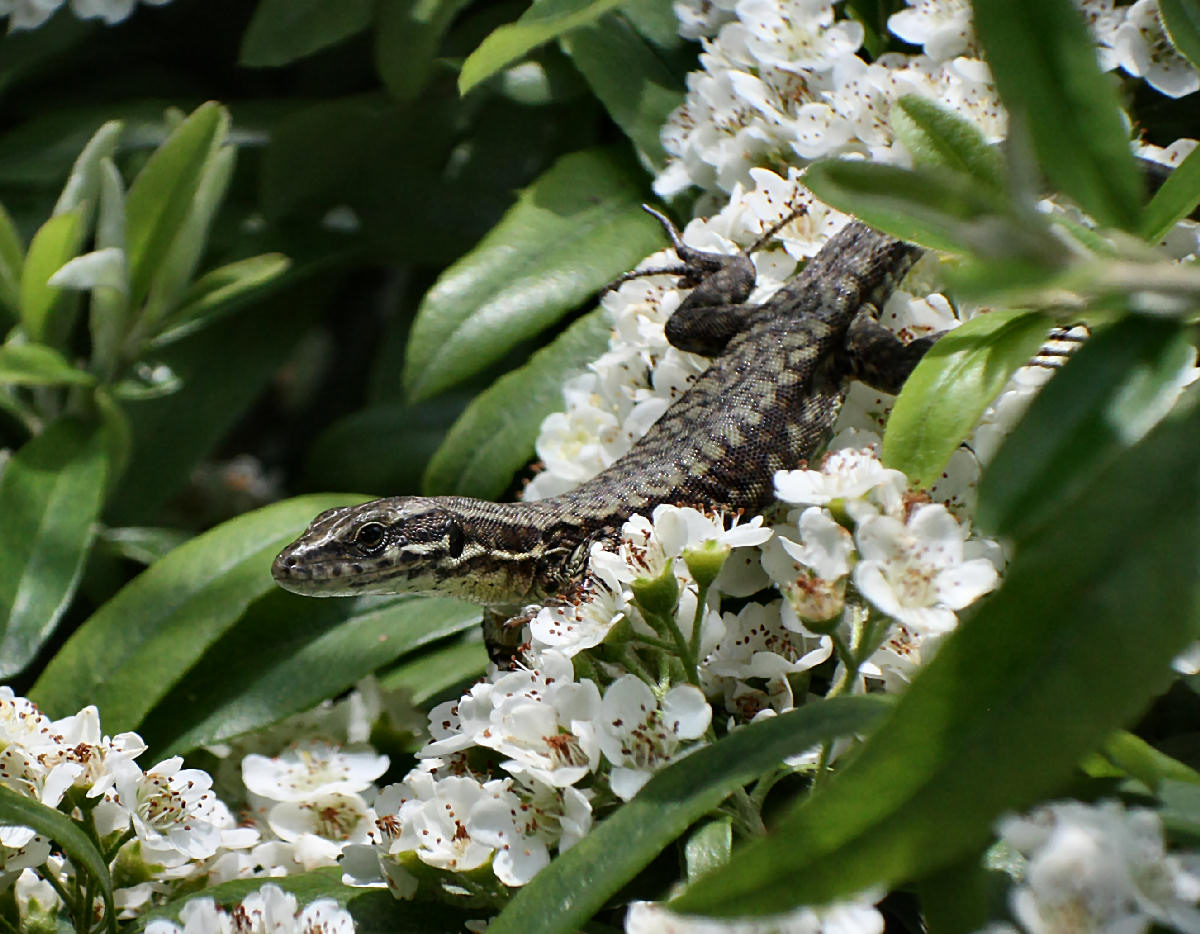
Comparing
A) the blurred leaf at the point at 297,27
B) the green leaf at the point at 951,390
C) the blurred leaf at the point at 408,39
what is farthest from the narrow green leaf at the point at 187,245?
the green leaf at the point at 951,390

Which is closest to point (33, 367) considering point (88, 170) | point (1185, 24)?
point (88, 170)

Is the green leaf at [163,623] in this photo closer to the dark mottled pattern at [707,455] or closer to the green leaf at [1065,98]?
the dark mottled pattern at [707,455]

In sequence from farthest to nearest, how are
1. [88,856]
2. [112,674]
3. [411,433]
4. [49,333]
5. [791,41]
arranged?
1. [411,433]
2. [49,333]
3. [791,41]
4. [112,674]
5. [88,856]

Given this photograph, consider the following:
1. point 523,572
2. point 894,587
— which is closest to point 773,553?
point 894,587

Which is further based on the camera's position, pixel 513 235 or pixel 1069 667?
pixel 513 235

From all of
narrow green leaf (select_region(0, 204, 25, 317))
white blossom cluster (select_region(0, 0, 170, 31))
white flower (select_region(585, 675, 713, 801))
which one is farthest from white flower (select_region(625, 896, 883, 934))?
white blossom cluster (select_region(0, 0, 170, 31))

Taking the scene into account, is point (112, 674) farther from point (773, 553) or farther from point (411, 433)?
point (773, 553)
